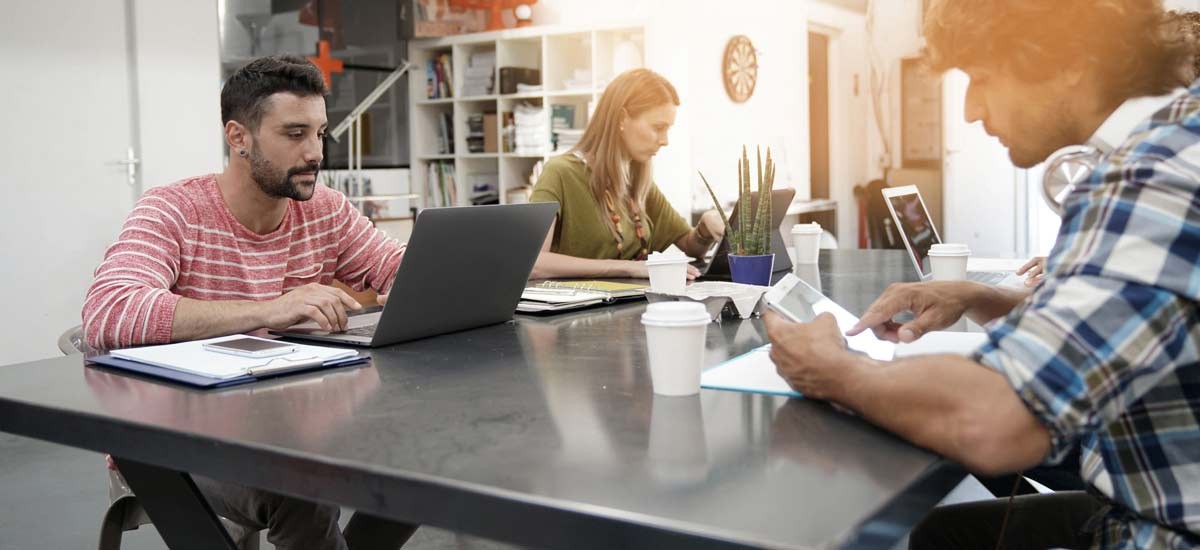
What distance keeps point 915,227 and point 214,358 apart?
178 cm

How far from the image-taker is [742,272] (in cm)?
222

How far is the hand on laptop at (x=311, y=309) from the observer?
1694 mm

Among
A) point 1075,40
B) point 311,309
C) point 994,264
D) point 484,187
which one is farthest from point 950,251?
point 484,187

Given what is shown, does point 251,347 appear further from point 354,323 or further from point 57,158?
point 57,158

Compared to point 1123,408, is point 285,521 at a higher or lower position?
lower

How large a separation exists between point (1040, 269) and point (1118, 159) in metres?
1.51

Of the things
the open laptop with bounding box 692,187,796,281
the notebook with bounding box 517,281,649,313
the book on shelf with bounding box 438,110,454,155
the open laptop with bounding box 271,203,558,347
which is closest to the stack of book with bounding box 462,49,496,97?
the book on shelf with bounding box 438,110,454,155

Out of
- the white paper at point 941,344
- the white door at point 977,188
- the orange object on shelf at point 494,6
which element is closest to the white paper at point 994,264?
the white paper at point 941,344

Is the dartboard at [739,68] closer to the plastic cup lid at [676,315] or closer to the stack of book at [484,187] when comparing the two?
the stack of book at [484,187]

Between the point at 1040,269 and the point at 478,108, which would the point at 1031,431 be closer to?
the point at 1040,269

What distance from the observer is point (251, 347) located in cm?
152

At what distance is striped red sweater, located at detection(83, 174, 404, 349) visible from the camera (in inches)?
69.0

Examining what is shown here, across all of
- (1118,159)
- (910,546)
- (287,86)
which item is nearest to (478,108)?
(287,86)

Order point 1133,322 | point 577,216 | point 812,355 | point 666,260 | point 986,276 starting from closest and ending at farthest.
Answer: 1. point 1133,322
2. point 812,355
3. point 666,260
4. point 986,276
5. point 577,216
